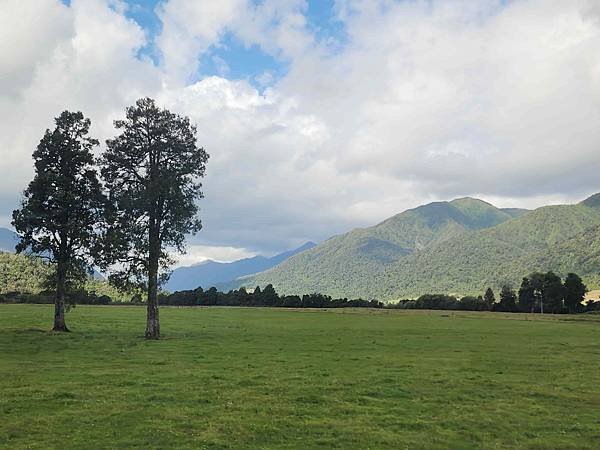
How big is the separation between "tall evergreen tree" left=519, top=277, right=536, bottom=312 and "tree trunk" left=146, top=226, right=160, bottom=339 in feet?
439

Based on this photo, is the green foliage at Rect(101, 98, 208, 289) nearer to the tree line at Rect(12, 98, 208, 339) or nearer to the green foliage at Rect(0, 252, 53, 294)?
the tree line at Rect(12, 98, 208, 339)

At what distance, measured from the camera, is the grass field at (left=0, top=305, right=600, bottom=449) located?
16062mm

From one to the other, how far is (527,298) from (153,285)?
137 meters

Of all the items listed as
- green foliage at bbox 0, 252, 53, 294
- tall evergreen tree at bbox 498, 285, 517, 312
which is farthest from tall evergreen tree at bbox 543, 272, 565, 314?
green foliage at bbox 0, 252, 53, 294

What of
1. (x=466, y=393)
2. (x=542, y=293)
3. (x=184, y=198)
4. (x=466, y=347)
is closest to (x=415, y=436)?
(x=466, y=393)

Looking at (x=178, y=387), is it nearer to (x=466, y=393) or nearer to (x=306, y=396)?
(x=306, y=396)

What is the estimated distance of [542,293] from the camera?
14838 cm

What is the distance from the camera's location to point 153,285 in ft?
156

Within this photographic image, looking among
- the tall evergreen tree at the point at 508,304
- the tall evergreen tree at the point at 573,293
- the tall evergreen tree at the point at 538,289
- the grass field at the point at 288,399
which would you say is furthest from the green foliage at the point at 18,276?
the tall evergreen tree at the point at 573,293

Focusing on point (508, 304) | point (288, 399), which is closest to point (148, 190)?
point (288, 399)

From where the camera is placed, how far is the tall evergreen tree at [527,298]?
150512 millimetres

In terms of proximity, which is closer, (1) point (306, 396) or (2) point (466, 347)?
(1) point (306, 396)

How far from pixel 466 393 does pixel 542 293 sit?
142 meters

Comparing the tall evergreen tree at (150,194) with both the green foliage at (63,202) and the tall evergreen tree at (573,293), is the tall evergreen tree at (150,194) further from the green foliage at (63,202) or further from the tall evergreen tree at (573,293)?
the tall evergreen tree at (573,293)
